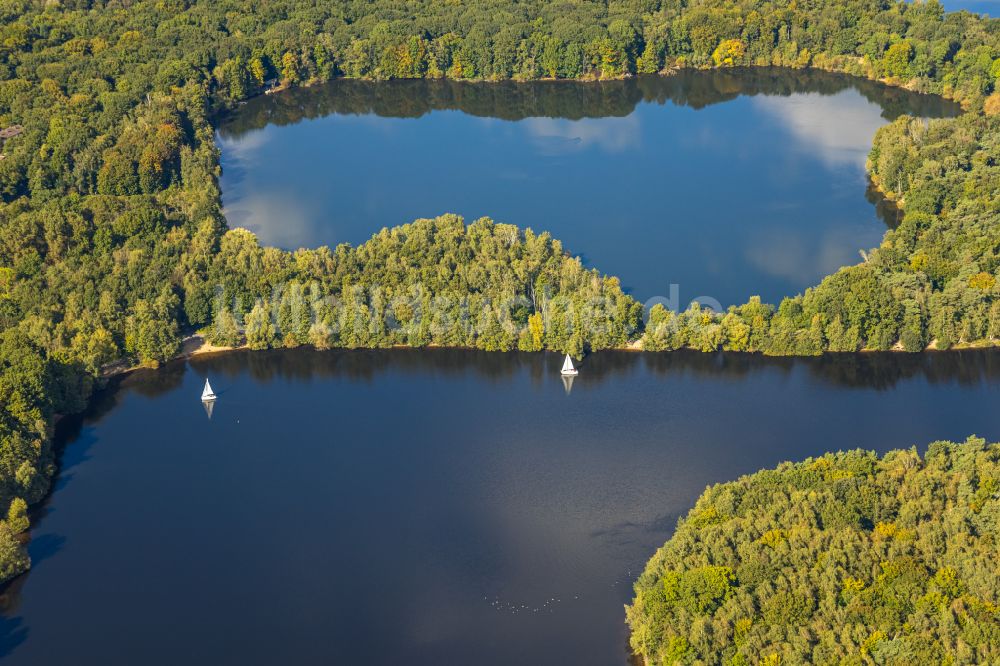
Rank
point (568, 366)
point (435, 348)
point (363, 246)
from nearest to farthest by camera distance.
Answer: point (568, 366) < point (435, 348) < point (363, 246)

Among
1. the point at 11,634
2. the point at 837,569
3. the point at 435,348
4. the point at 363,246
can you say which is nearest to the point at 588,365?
the point at 435,348

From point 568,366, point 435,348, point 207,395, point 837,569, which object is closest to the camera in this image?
point 837,569

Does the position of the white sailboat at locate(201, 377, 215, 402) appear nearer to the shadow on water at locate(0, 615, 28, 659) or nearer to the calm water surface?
the shadow on water at locate(0, 615, 28, 659)

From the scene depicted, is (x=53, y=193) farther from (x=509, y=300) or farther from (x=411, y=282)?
(x=509, y=300)

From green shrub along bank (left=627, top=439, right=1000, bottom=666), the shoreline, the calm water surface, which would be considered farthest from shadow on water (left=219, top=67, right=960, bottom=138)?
green shrub along bank (left=627, top=439, right=1000, bottom=666)

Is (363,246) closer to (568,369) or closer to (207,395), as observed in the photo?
(207,395)

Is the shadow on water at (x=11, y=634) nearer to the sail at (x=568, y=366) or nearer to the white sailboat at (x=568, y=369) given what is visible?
the white sailboat at (x=568, y=369)
